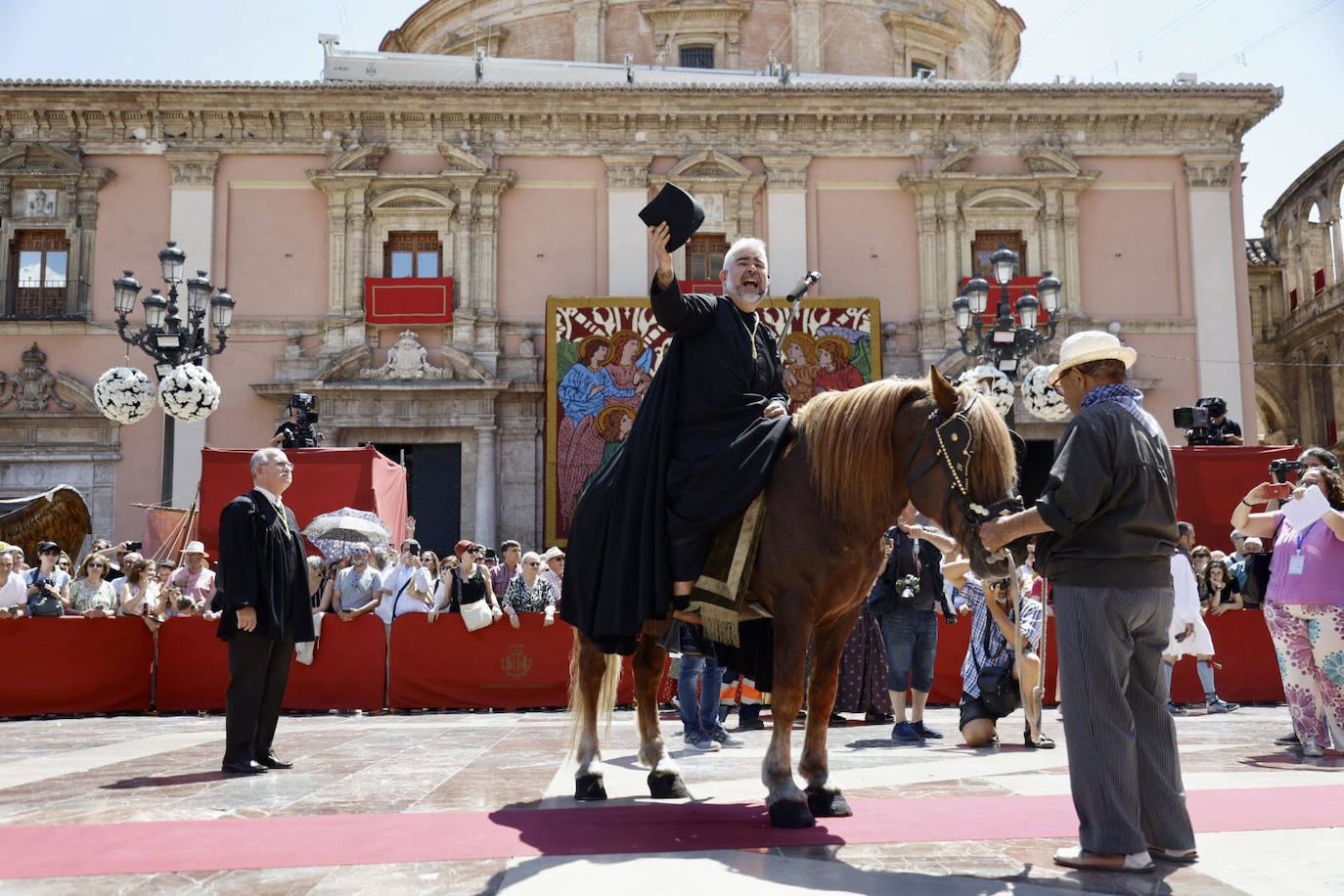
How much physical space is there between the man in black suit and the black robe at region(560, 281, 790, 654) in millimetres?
2276

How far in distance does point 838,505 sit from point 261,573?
11.7 ft

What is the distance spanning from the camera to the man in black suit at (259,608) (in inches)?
252

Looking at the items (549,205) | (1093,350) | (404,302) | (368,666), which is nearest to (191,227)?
(404,302)

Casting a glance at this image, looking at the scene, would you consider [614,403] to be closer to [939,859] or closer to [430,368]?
[430,368]

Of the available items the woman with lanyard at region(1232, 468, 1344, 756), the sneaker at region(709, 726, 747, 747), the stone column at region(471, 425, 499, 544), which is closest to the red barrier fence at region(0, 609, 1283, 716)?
the sneaker at region(709, 726, 747, 747)

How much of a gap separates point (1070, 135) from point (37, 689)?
21.9 meters

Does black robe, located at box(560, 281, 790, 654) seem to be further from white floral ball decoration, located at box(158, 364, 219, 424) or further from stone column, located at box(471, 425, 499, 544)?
stone column, located at box(471, 425, 499, 544)

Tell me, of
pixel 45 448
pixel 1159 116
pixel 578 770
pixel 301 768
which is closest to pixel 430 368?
pixel 45 448

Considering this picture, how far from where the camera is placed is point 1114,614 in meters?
3.82

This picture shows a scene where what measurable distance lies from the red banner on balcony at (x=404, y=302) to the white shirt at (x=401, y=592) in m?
12.3

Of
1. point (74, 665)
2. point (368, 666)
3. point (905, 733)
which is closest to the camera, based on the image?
point (905, 733)

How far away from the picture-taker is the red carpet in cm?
388

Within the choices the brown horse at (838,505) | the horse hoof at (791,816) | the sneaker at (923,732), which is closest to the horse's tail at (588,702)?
the brown horse at (838,505)

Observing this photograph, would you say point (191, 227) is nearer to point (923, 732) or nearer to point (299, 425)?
point (299, 425)
